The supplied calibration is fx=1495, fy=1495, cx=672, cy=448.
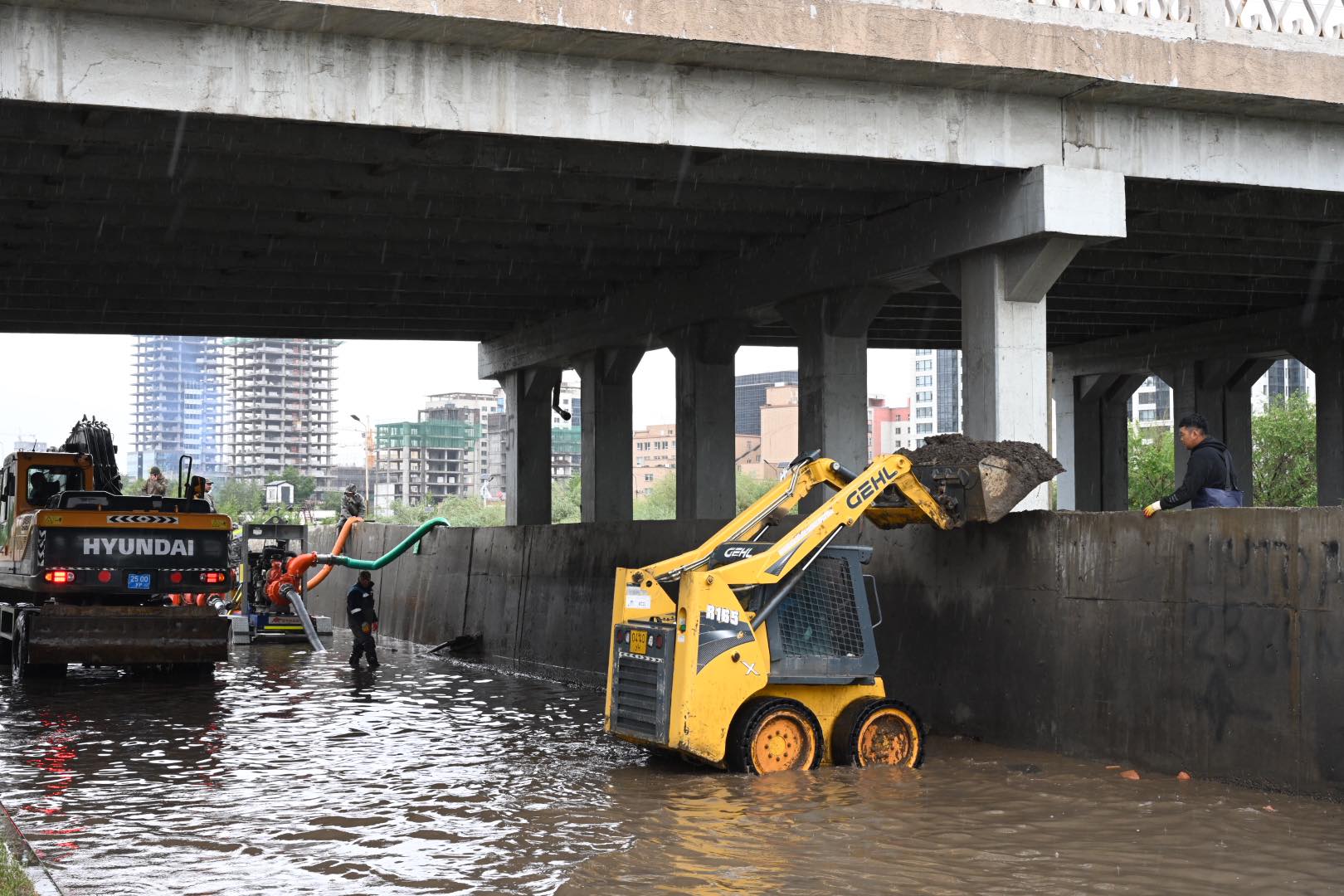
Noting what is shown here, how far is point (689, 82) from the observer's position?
16391 millimetres

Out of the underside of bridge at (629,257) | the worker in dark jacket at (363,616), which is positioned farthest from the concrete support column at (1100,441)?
the worker in dark jacket at (363,616)

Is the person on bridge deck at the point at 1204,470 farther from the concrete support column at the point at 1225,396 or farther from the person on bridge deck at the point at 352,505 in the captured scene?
the concrete support column at the point at 1225,396

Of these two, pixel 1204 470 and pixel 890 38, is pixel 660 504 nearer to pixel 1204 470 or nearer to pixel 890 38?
pixel 890 38

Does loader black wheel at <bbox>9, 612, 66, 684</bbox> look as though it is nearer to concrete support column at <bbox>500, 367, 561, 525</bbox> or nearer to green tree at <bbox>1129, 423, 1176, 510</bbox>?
concrete support column at <bbox>500, 367, 561, 525</bbox>

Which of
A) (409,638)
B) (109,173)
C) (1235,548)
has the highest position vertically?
(109,173)

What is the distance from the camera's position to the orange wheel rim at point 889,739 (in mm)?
12391

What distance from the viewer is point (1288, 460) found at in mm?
65375

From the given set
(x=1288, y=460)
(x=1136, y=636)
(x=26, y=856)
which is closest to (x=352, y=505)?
(x=1136, y=636)

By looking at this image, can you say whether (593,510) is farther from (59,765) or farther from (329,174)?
(59,765)

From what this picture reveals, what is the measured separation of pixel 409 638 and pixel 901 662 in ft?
51.5

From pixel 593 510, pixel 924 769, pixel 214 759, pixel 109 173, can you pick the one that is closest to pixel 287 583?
pixel 593 510

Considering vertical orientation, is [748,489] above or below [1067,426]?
below

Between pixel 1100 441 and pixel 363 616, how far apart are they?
92.5 ft

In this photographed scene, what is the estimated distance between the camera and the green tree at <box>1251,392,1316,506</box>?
6488cm
